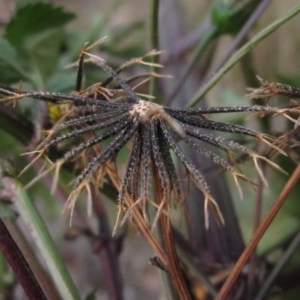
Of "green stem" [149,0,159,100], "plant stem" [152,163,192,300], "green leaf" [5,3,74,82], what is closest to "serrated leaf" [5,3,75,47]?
"green leaf" [5,3,74,82]

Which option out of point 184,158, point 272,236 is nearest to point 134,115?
point 184,158

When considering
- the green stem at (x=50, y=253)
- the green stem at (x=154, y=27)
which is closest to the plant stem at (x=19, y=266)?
the green stem at (x=50, y=253)

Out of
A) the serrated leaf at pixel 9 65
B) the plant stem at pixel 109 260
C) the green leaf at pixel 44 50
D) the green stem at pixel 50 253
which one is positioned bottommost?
the plant stem at pixel 109 260

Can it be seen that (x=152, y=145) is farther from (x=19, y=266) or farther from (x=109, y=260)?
(x=109, y=260)

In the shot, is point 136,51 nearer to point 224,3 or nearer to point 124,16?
point 224,3

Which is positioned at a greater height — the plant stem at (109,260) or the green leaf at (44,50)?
the green leaf at (44,50)

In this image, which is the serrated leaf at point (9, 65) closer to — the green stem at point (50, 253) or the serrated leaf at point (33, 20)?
the serrated leaf at point (33, 20)
